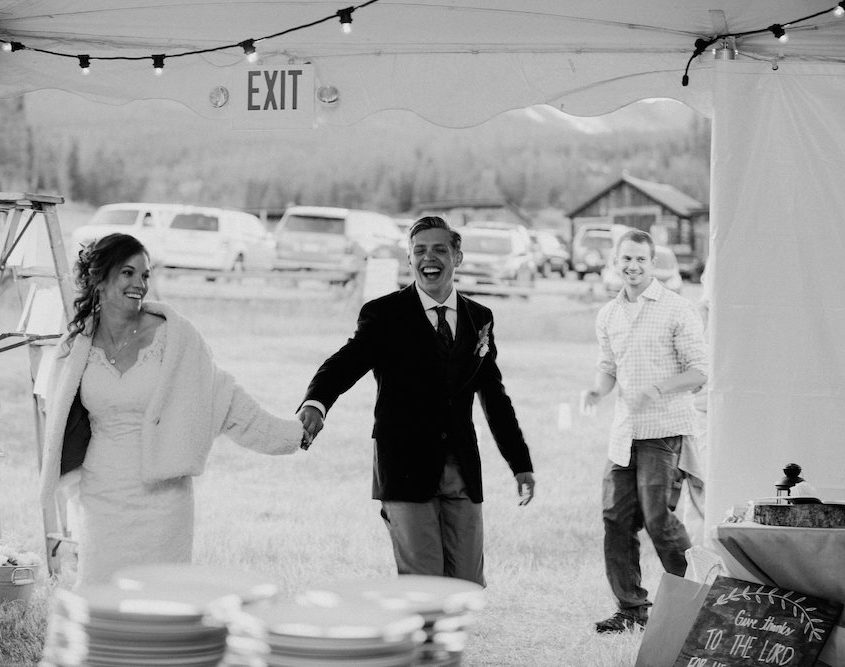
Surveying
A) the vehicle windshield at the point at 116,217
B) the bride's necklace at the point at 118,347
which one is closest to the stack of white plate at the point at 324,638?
the bride's necklace at the point at 118,347

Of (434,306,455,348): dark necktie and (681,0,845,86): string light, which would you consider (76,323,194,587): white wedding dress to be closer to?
(434,306,455,348): dark necktie

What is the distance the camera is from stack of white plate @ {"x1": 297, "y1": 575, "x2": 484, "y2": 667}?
184 centimetres

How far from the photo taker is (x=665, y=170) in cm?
1339

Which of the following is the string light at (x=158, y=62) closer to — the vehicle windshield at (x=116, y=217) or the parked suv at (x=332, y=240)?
the parked suv at (x=332, y=240)

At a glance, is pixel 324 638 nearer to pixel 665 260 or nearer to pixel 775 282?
pixel 775 282

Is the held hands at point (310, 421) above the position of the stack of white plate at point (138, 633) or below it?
above

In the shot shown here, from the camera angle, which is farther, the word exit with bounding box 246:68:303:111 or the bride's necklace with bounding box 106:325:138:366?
the word exit with bounding box 246:68:303:111

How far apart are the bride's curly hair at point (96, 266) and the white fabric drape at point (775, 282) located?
7.21 feet

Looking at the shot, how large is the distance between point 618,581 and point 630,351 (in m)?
1.01

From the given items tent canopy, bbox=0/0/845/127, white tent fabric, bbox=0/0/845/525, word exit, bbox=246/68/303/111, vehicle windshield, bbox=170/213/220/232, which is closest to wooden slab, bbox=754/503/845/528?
white tent fabric, bbox=0/0/845/525

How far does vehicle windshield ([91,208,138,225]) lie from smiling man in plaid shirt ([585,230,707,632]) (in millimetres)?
8791

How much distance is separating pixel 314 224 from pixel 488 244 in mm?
2011

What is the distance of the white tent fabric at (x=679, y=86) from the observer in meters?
4.19

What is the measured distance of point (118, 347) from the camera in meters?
3.32
